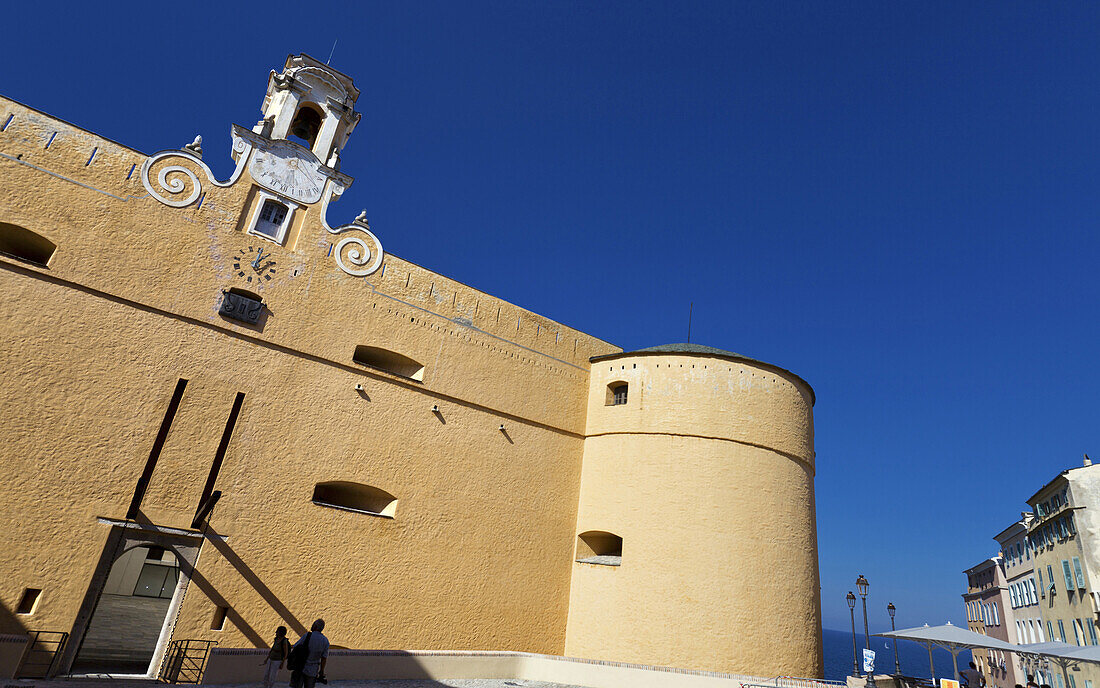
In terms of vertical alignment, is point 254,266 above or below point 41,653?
above

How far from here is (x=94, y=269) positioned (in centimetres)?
982

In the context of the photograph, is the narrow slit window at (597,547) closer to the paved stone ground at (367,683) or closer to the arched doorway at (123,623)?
the paved stone ground at (367,683)

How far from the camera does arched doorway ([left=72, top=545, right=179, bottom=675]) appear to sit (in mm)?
9469

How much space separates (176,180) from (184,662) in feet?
27.4

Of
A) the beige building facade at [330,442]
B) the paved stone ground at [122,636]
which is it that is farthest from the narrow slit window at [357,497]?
the paved stone ground at [122,636]

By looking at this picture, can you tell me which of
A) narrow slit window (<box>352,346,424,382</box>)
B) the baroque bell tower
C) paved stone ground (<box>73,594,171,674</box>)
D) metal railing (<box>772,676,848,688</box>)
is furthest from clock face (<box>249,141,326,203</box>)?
metal railing (<box>772,676,848,688</box>)

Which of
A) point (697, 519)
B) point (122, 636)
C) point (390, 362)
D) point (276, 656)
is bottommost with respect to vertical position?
point (122, 636)

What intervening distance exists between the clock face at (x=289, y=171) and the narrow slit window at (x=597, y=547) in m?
9.78

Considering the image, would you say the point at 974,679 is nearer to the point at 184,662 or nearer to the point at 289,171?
the point at 184,662

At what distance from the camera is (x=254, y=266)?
444 inches

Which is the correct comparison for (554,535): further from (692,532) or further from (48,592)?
(48,592)

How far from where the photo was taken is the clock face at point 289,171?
12.0 meters

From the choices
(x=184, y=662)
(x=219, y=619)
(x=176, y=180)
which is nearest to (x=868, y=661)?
(x=219, y=619)

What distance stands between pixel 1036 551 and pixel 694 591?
2074 cm
